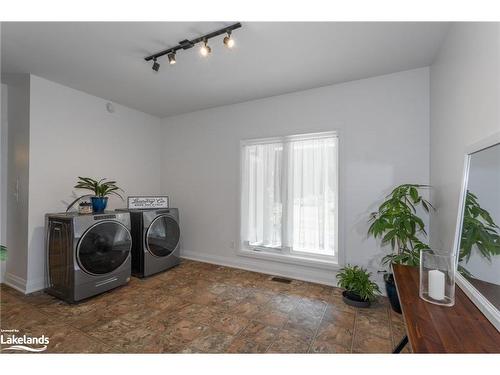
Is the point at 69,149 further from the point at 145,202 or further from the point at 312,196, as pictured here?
the point at 312,196

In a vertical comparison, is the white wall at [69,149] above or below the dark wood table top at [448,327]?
above

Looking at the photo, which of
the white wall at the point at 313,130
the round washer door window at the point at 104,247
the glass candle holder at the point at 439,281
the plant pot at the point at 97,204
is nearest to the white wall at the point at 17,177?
the plant pot at the point at 97,204

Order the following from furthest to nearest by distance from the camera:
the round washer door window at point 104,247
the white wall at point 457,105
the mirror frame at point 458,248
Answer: the round washer door window at point 104,247
the white wall at point 457,105
the mirror frame at point 458,248

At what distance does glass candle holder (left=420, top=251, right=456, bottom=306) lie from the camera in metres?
1.14

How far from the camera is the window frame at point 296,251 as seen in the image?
2.75 meters

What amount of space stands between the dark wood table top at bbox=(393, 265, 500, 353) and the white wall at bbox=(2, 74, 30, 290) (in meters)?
3.66

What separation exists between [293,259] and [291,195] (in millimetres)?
861

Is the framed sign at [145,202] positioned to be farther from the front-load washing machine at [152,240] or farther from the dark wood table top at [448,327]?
the dark wood table top at [448,327]

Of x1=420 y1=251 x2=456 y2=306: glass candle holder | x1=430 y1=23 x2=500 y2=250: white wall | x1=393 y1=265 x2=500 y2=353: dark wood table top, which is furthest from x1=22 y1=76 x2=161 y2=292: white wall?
x1=430 y1=23 x2=500 y2=250: white wall

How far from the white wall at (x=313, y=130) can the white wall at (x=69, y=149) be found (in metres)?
0.64

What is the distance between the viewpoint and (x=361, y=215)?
2.65 metres
